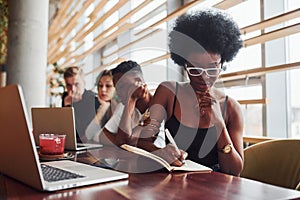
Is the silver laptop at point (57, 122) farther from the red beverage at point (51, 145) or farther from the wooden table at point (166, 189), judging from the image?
the wooden table at point (166, 189)

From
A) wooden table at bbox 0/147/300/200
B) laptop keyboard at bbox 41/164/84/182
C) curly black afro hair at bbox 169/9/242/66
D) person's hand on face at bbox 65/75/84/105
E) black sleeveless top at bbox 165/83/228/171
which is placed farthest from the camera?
person's hand on face at bbox 65/75/84/105

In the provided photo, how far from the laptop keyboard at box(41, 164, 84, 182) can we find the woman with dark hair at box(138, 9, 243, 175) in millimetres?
334

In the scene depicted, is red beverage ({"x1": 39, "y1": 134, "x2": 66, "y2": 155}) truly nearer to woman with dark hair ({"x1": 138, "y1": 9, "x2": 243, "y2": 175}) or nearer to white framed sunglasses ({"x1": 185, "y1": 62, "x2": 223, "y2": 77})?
woman with dark hair ({"x1": 138, "y1": 9, "x2": 243, "y2": 175})

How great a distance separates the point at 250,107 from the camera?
2.29 m

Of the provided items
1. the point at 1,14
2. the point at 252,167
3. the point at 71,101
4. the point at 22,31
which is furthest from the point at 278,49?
the point at 1,14

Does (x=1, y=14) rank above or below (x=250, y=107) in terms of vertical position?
above

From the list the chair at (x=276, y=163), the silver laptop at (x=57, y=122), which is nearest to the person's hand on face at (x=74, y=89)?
the silver laptop at (x=57, y=122)

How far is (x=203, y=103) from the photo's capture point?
52.0 inches

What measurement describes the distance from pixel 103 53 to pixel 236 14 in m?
2.77

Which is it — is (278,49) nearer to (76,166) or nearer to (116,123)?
(116,123)

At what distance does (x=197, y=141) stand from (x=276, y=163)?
36 cm

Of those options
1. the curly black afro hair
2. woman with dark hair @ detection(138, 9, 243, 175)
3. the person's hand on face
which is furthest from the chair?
the person's hand on face

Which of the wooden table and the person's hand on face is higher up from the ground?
the person's hand on face

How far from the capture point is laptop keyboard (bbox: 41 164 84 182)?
0.85 meters
